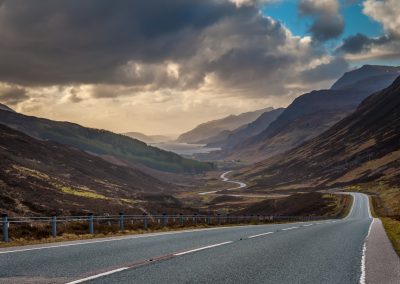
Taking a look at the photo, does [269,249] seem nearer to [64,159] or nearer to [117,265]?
[117,265]

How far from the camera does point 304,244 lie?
20.1m

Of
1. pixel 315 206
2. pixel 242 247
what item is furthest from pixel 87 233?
pixel 315 206

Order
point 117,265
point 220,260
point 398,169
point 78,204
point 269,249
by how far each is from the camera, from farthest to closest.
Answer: point 398,169
point 78,204
point 269,249
point 220,260
point 117,265

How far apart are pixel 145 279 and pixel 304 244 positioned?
36.3 ft

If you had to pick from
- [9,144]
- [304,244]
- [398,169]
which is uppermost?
[9,144]

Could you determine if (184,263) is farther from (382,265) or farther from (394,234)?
(394,234)

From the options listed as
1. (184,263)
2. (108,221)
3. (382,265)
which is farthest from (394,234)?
(108,221)

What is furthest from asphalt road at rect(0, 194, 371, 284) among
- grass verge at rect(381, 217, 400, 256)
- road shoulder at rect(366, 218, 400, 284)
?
grass verge at rect(381, 217, 400, 256)

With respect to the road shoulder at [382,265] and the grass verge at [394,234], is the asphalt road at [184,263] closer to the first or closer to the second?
the road shoulder at [382,265]

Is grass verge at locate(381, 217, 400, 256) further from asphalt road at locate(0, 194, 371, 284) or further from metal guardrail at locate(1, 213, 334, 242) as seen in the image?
metal guardrail at locate(1, 213, 334, 242)

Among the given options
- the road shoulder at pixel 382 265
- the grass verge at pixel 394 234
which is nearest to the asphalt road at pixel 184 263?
the road shoulder at pixel 382 265

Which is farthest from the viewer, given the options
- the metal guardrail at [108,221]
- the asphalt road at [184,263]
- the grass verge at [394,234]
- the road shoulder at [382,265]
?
the metal guardrail at [108,221]

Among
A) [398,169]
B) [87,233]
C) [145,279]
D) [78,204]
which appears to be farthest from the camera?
[398,169]

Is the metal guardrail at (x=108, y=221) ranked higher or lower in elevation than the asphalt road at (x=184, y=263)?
higher
